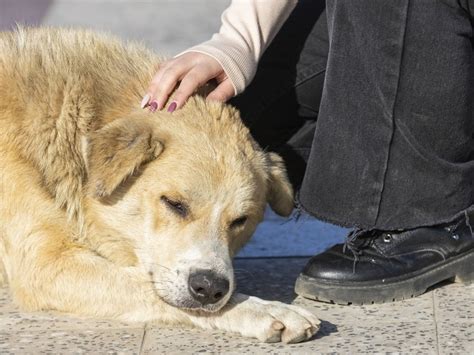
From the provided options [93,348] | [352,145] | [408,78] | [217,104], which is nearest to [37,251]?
[93,348]

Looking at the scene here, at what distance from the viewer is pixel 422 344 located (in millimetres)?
4004

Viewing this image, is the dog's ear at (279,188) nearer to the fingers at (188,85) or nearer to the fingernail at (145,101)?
A: the fingers at (188,85)

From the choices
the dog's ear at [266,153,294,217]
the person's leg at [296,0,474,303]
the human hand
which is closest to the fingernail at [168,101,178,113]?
the human hand

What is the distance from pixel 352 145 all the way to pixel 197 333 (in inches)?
38.8

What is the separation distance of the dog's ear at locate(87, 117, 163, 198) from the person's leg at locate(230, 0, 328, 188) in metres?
0.99

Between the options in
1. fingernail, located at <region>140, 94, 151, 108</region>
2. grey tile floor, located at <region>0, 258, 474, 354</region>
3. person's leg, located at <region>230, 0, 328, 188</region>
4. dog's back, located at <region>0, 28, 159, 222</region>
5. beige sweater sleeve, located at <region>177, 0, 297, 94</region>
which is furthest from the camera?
person's leg, located at <region>230, 0, 328, 188</region>

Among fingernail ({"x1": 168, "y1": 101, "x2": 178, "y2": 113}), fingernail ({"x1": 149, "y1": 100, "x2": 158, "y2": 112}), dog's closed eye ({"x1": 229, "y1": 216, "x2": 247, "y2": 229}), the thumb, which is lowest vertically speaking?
dog's closed eye ({"x1": 229, "y1": 216, "x2": 247, "y2": 229})

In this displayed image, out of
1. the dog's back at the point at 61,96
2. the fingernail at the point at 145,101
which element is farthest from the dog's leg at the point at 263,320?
the fingernail at the point at 145,101

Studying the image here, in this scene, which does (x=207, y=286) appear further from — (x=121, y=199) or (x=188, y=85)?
A: (x=188, y=85)

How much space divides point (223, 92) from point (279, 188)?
0.47 meters

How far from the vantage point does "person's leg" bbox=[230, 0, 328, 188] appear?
5.20 m

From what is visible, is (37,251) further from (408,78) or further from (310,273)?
(408,78)

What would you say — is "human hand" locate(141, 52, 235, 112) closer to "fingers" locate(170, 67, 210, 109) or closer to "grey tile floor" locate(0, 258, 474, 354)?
"fingers" locate(170, 67, 210, 109)

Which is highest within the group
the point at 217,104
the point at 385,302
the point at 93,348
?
the point at 217,104
